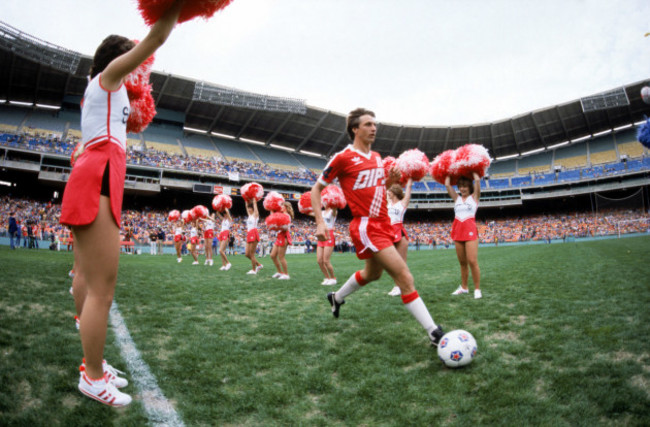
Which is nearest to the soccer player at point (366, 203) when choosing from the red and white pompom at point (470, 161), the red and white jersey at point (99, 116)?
the red and white jersey at point (99, 116)

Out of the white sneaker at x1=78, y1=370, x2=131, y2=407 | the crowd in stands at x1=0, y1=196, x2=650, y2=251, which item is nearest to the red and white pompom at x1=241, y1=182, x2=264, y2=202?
the white sneaker at x1=78, y1=370, x2=131, y2=407

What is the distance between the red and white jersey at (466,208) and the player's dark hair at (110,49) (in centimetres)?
535

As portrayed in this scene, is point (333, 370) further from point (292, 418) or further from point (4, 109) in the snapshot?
point (4, 109)

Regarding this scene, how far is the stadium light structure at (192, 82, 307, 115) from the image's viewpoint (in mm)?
40562

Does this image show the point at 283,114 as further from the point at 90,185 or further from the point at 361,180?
the point at 90,185

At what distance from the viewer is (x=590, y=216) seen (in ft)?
152

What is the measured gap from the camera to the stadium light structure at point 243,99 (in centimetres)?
4056

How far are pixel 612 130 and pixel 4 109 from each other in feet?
243

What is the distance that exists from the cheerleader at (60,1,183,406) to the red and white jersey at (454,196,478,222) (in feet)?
17.3

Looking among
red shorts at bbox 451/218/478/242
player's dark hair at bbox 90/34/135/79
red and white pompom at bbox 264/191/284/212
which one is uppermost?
player's dark hair at bbox 90/34/135/79

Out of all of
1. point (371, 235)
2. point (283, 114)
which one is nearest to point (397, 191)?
point (371, 235)

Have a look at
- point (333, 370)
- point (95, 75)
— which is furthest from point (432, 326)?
point (95, 75)

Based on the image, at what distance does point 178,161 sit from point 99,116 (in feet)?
136

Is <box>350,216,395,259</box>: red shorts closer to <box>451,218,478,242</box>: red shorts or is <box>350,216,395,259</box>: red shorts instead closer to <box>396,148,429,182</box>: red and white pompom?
<box>396,148,429,182</box>: red and white pompom
